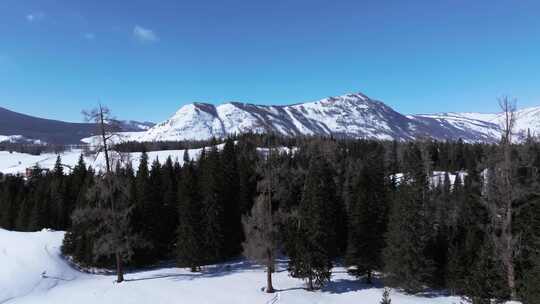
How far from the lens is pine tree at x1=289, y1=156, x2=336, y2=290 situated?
92.5ft

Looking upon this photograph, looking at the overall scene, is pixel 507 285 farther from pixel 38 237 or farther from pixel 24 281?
pixel 38 237

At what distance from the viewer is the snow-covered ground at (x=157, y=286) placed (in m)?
24.7

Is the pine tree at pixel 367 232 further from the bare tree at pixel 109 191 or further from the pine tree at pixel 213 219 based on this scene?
the bare tree at pixel 109 191

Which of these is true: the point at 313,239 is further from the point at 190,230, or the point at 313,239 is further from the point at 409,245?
the point at 190,230

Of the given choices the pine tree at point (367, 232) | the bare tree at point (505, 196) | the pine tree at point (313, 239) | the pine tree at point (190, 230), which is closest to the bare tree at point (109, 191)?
the pine tree at point (190, 230)

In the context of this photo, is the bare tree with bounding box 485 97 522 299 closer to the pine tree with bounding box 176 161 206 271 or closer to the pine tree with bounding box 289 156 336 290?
the pine tree with bounding box 289 156 336 290

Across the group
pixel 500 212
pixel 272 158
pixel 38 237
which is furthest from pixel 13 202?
pixel 500 212

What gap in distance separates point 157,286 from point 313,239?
482 inches

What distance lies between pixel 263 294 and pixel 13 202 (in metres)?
55.5

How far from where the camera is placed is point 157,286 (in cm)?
2730

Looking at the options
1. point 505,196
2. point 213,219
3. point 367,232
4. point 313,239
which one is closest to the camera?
point 505,196

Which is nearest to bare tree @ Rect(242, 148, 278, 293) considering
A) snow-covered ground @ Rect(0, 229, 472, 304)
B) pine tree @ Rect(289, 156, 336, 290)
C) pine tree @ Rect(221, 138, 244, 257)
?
pine tree @ Rect(289, 156, 336, 290)

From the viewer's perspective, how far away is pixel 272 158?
30.5 metres

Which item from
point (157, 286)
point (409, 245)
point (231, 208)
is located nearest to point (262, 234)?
point (157, 286)
